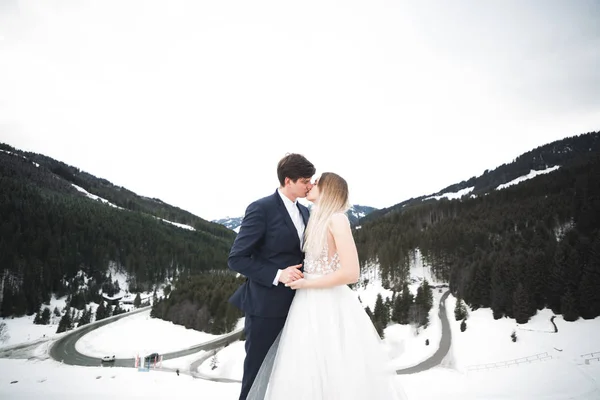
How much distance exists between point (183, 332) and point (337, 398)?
5664cm

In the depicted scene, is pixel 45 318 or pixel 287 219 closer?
pixel 287 219

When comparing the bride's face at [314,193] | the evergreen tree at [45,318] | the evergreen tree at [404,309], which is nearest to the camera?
the bride's face at [314,193]

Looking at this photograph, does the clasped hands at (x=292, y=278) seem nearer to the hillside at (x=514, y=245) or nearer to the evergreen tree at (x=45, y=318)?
the hillside at (x=514, y=245)

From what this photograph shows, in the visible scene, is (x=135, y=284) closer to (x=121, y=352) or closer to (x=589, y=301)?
(x=121, y=352)

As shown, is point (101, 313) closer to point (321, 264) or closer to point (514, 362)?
point (514, 362)

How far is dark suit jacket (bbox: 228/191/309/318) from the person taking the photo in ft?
9.16

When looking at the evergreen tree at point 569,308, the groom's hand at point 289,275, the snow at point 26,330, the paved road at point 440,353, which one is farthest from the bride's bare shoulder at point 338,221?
the snow at point 26,330

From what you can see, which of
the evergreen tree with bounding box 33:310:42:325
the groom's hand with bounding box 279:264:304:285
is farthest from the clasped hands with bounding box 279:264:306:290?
the evergreen tree with bounding box 33:310:42:325

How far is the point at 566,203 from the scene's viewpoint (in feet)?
220

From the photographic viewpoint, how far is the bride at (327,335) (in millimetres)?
2680

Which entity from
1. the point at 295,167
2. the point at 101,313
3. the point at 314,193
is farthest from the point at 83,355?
the point at 295,167

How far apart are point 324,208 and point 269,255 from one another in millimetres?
716

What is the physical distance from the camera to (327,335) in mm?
2857

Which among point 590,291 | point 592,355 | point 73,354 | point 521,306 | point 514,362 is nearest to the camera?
point 592,355
